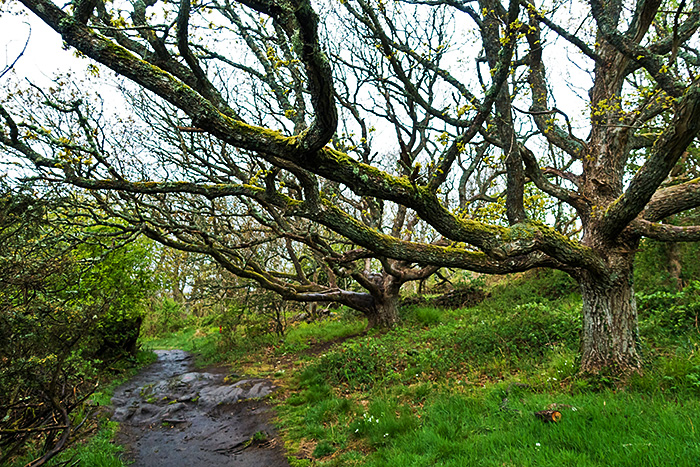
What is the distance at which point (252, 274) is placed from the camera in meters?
10.6

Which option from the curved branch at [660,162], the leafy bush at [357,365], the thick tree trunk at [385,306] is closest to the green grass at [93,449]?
the leafy bush at [357,365]

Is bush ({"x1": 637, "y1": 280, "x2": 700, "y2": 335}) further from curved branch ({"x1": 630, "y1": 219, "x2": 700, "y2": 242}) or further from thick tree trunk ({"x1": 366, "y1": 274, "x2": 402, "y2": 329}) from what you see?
thick tree trunk ({"x1": 366, "y1": 274, "x2": 402, "y2": 329})

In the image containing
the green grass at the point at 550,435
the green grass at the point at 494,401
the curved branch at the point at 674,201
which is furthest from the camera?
the curved branch at the point at 674,201

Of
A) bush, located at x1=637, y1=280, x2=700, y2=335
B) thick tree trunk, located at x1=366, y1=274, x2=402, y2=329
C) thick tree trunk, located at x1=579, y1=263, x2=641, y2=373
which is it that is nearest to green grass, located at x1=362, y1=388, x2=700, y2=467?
thick tree trunk, located at x1=579, y1=263, x2=641, y2=373

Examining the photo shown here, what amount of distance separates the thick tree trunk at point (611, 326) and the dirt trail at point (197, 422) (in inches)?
209

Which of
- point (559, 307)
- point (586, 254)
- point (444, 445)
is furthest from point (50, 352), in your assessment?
point (559, 307)

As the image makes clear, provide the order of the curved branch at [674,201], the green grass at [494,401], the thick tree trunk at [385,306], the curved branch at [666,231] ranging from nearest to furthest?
the green grass at [494,401]
the curved branch at [674,201]
the curved branch at [666,231]
the thick tree trunk at [385,306]

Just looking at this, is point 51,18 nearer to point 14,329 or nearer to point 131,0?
point 131,0

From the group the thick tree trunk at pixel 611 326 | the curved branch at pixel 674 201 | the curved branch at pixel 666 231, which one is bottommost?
the thick tree trunk at pixel 611 326

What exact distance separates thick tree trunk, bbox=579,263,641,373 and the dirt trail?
17.4ft

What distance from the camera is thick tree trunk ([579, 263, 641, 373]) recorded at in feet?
18.1

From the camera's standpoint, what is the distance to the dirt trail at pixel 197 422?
6020 mm

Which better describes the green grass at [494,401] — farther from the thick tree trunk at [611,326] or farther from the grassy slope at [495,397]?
the thick tree trunk at [611,326]

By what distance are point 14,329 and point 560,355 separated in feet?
27.0
